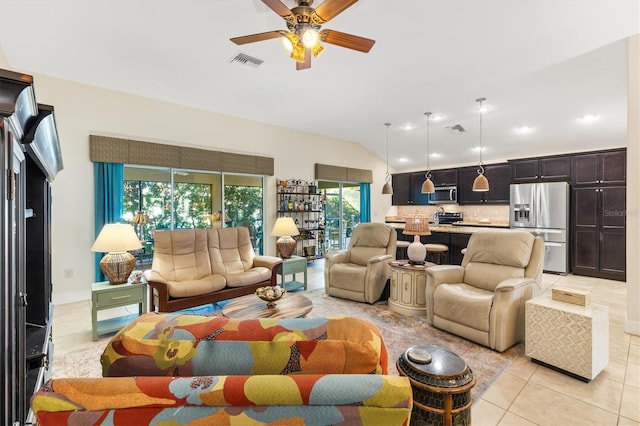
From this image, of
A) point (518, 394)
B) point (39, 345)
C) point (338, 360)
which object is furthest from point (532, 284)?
point (39, 345)

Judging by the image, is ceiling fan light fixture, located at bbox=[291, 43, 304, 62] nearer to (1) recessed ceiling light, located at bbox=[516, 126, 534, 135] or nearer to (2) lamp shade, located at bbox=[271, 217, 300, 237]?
(2) lamp shade, located at bbox=[271, 217, 300, 237]

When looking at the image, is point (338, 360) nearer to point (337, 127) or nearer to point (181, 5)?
point (181, 5)

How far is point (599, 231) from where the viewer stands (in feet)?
17.4

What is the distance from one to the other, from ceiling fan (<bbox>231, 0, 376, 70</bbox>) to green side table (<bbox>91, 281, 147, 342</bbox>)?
2.57 metres

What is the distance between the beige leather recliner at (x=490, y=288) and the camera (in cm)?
263

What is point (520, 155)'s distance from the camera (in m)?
6.42

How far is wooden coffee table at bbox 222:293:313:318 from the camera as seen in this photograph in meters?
2.33

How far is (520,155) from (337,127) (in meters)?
3.98

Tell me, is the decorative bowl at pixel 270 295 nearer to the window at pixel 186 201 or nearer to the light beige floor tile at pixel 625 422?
the light beige floor tile at pixel 625 422

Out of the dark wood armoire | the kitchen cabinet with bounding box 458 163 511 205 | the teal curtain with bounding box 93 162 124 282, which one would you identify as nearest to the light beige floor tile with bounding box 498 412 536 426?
the dark wood armoire

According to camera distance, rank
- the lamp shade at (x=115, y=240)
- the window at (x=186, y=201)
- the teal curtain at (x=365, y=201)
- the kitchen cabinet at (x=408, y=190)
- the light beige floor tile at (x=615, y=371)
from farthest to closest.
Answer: the kitchen cabinet at (x=408, y=190) < the teal curtain at (x=365, y=201) < the window at (x=186, y=201) < the lamp shade at (x=115, y=240) < the light beige floor tile at (x=615, y=371)

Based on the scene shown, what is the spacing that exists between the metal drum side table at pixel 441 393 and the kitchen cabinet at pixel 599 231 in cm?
573

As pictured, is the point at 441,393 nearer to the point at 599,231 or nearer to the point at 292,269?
the point at 292,269

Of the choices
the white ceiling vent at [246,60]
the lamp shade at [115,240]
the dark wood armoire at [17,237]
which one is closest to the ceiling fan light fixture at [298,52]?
the white ceiling vent at [246,60]
